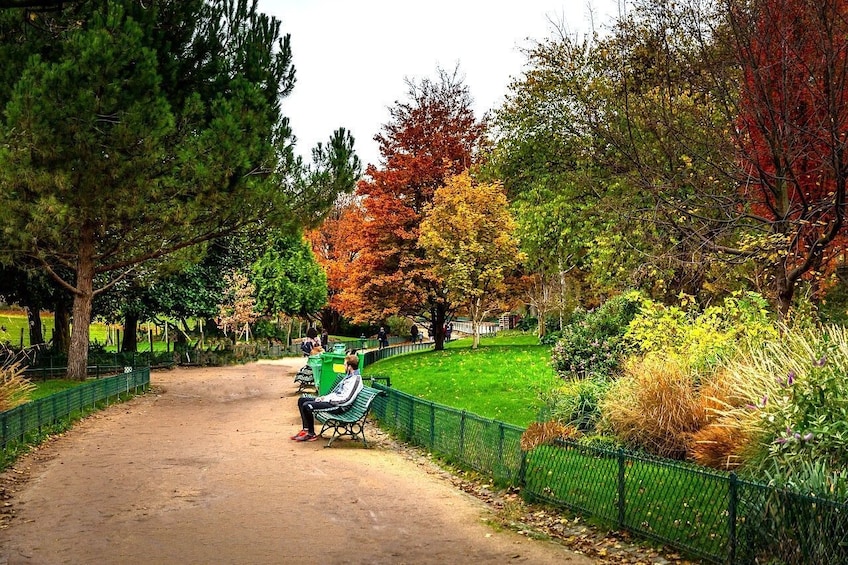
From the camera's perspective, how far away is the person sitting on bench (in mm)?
14422

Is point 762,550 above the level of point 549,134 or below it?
below

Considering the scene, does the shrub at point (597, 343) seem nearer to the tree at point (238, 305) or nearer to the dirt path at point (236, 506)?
the dirt path at point (236, 506)

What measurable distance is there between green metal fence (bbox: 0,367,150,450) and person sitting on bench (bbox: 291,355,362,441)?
185 inches

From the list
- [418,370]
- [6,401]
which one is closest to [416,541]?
[6,401]

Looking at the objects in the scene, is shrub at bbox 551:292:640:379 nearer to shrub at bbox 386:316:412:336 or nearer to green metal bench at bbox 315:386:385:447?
green metal bench at bbox 315:386:385:447

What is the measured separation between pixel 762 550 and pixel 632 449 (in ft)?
12.9

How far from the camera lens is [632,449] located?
10.8 meters

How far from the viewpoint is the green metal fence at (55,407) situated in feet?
43.6

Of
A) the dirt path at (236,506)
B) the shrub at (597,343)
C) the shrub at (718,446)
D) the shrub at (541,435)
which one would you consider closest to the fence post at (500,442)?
the shrub at (541,435)

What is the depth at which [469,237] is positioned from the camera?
125 ft

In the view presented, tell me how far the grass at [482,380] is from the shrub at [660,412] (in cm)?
439

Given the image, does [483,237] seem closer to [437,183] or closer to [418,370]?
[437,183]

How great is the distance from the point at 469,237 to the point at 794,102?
2679 cm

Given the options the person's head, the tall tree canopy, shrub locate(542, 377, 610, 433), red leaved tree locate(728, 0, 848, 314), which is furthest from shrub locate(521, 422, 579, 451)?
the tall tree canopy
